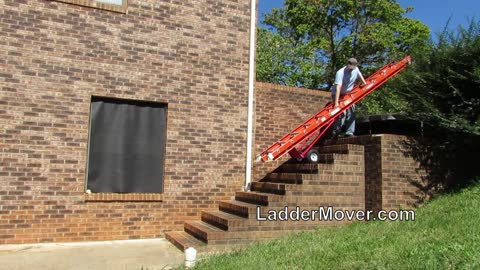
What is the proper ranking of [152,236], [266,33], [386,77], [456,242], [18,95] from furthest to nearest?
[266,33] → [386,77] → [152,236] → [18,95] → [456,242]

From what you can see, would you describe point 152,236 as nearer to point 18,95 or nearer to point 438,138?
point 18,95

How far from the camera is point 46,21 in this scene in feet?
25.5

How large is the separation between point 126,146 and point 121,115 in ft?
1.82

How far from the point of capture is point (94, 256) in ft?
22.0

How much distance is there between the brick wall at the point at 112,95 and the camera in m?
7.50

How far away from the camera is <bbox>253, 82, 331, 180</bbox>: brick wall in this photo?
30.7ft

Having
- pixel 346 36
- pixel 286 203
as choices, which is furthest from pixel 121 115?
pixel 346 36

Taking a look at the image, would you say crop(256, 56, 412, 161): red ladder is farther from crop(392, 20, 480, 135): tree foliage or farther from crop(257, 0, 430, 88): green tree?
crop(257, 0, 430, 88): green tree

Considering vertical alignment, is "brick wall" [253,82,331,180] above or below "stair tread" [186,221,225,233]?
above

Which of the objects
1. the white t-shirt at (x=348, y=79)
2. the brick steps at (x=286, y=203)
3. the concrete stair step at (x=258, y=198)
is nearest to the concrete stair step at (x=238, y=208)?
the brick steps at (x=286, y=203)

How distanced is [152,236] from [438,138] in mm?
5296

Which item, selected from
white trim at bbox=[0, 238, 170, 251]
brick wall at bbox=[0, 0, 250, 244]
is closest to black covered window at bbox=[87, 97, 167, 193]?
brick wall at bbox=[0, 0, 250, 244]

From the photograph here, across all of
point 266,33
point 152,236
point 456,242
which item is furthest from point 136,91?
point 266,33

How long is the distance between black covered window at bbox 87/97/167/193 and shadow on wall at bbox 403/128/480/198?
14.2ft
